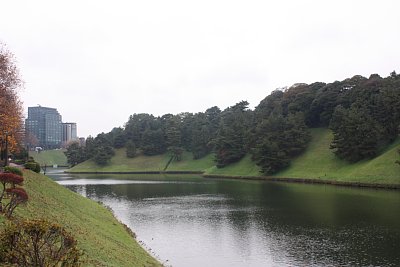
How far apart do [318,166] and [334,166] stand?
3.88 metres

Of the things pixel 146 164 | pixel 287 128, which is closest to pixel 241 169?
pixel 287 128

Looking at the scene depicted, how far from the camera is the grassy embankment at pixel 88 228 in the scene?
19109mm

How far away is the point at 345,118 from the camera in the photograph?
3100 inches

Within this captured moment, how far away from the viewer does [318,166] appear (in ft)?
269

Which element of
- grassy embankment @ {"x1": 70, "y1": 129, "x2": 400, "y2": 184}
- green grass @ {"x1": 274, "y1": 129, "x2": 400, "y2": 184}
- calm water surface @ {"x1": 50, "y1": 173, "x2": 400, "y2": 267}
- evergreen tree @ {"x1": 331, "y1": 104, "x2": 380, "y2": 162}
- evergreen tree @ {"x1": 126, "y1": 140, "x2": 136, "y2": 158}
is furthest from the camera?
evergreen tree @ {"x1": 126, "y1": 140, "x2": 136, "y2": 158}

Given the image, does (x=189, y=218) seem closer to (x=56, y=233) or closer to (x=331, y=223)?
(x=331, y=223)

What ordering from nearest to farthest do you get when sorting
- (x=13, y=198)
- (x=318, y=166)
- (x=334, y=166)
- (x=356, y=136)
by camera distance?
(x=13, y=198)
(x=356, y=136)
(x=334, y=166)
(x=318, y=166)

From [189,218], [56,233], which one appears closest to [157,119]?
[189,218]

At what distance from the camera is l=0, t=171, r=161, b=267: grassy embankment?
19.1m

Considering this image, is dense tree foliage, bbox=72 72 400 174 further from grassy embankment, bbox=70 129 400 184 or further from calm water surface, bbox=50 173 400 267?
calm water surface, bbox=50 173 400 267

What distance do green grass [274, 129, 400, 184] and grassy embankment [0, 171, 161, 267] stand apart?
47301 millimetres

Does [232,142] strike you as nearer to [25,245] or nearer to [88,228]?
[88,228]

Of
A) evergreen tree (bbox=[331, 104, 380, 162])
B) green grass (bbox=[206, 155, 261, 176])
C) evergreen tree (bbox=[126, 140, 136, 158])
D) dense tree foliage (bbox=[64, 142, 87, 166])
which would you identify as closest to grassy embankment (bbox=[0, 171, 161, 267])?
evergreen tree (bbox=[331, 104, 380, 162])

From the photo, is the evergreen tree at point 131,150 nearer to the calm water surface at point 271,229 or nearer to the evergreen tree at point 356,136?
the evergreen tree at point 356,136
